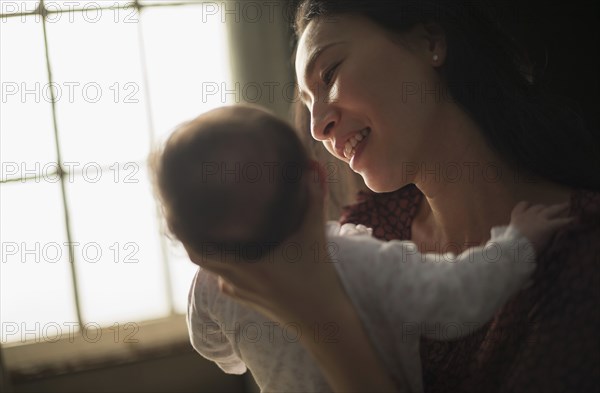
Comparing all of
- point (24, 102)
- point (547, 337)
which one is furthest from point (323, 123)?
point (24, 102)

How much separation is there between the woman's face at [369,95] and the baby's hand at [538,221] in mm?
237

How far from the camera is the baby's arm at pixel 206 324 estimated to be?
97 cm

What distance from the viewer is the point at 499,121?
116cm

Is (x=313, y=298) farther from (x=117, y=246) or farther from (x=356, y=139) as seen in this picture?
(x=117, y=246)

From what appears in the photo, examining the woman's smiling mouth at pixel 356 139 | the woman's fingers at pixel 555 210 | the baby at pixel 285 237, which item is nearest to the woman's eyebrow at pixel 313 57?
the woman's smiling mouth at pixel 356 139

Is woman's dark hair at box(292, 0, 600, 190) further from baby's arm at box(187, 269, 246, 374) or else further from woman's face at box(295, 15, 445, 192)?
baby's arm at box(187, 269, 246, 374)

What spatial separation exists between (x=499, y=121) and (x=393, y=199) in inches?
12.5

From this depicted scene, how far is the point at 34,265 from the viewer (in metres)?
1.72

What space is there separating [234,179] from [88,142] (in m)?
0.98

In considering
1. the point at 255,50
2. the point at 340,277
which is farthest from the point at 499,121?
the point at 255,50

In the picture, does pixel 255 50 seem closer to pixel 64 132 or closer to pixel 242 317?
pixel 64 132

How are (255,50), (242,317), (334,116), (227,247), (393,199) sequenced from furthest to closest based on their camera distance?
(255,50) < (393,199) < (334,116) < (242,317) < (227,247)

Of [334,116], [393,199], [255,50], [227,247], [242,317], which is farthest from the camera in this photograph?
[255,50]

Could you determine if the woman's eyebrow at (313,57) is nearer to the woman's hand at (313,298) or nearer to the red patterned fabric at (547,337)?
the woman's hand at (313,298)
